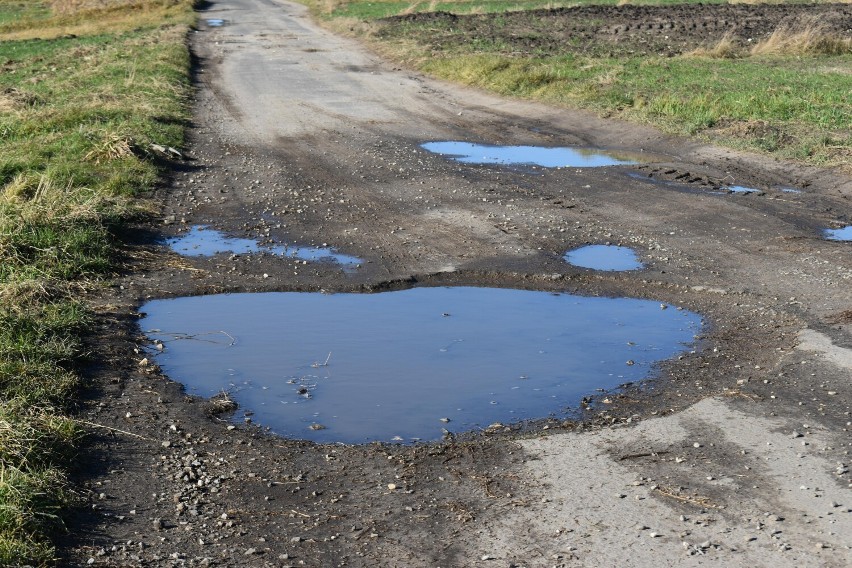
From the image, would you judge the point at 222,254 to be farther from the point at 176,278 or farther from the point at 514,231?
the point at 514,231

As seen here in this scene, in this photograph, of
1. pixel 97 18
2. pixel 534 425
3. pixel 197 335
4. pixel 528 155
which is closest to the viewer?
pixel 534 425

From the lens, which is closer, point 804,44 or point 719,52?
point 719,52

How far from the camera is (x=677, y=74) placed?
2283cm

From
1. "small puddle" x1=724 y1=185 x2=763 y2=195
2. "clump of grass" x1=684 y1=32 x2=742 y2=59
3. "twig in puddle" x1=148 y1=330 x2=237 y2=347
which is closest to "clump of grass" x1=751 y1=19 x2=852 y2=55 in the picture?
"clump of grass" x1=684 y1=32 x2=742 y2=59

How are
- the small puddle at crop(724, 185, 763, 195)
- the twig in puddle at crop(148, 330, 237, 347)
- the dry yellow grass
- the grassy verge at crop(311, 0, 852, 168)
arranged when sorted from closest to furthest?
the twig in puddle at crop(148, 330, 237, 347) → the small puddle at crop(724, 185, 763, 195) → the grassy verge at crop(311, 0, 852, 168) → the dry yellow grass

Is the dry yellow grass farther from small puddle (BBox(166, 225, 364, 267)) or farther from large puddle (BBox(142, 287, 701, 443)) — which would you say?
large puddle (BBox(142, 287, 701, 443))

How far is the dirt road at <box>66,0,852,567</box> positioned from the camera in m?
5.44

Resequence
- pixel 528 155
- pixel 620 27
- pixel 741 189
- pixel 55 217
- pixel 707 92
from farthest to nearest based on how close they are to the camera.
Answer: pixel 620 27
pixel 707 92
pixel 528 155
pixel 741 189
pixel 55 217

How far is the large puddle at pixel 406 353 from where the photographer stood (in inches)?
288

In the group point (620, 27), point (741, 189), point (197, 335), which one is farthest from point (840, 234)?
point (620, 27)

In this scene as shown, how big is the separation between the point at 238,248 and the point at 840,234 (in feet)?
21.8

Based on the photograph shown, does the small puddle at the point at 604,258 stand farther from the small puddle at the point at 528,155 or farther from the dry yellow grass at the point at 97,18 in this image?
the dry yellow grass at the point at 97,18

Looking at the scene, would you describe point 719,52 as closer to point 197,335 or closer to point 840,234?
point 840,234

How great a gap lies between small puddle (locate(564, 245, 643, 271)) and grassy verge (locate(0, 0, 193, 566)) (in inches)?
185
